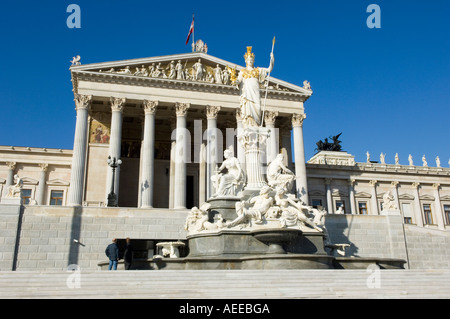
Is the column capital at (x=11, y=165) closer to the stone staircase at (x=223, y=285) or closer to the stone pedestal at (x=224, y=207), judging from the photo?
the stone pedestal at (x=224, y=207)

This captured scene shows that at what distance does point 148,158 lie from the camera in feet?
112

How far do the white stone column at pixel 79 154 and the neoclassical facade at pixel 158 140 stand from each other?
0.25 ft

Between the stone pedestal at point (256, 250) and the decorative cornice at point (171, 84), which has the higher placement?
the decorative cornice at point (171, 84)

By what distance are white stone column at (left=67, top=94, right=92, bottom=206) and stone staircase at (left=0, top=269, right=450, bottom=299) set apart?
1989 cm

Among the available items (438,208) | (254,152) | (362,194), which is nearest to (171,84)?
(254,152)

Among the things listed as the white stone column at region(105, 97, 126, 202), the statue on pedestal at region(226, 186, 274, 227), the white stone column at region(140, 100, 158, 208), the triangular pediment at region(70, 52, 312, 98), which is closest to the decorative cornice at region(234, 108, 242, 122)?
the triangular pediment at region(70, 52, 312, 98)

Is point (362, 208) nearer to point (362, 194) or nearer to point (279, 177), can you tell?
point (362, 194)

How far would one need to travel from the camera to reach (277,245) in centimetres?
1516

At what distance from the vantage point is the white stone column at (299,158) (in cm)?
3600

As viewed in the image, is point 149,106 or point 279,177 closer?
point 279,177

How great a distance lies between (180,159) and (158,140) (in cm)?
857

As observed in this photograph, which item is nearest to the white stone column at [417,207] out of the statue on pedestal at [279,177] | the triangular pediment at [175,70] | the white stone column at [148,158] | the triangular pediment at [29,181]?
the triangular pediment at [175,70]
